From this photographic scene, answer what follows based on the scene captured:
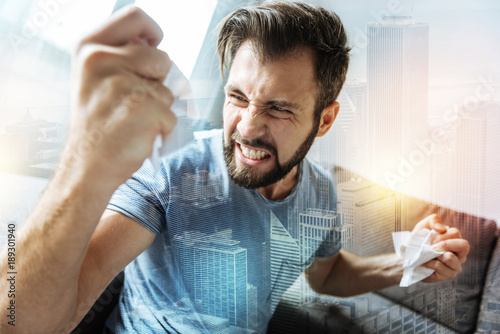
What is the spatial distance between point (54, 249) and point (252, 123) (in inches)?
15.0

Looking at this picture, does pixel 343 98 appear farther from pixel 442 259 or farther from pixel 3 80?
pixel 3 80

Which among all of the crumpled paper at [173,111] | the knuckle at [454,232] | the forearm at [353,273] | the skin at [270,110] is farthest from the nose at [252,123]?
the knuckle at [454,232]

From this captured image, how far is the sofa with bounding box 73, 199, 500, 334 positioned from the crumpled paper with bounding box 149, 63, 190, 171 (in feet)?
1.16

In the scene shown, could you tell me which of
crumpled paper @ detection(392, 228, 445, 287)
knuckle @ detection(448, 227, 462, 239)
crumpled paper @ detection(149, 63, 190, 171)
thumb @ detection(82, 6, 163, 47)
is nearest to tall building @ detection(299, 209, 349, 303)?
crumpled paper @ detection(392, 228, 445, 287)

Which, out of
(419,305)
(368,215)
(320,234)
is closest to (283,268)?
(320,234)

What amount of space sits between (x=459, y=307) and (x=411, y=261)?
0.53 ft

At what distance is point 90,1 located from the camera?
2.78ft

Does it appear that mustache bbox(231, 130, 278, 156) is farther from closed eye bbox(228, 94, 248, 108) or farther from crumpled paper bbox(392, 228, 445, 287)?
crumpled paper bbox(392, 228, 445, 287)

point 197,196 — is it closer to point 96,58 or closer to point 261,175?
point 261,175

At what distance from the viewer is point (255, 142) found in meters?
0.84

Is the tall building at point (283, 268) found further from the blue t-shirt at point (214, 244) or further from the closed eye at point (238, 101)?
the closed eye at point (238, 101)

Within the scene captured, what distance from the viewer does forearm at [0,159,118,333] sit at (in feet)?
2.27

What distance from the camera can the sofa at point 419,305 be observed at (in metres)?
0.98

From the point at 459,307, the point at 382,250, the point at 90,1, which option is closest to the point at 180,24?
the point at 90,1
